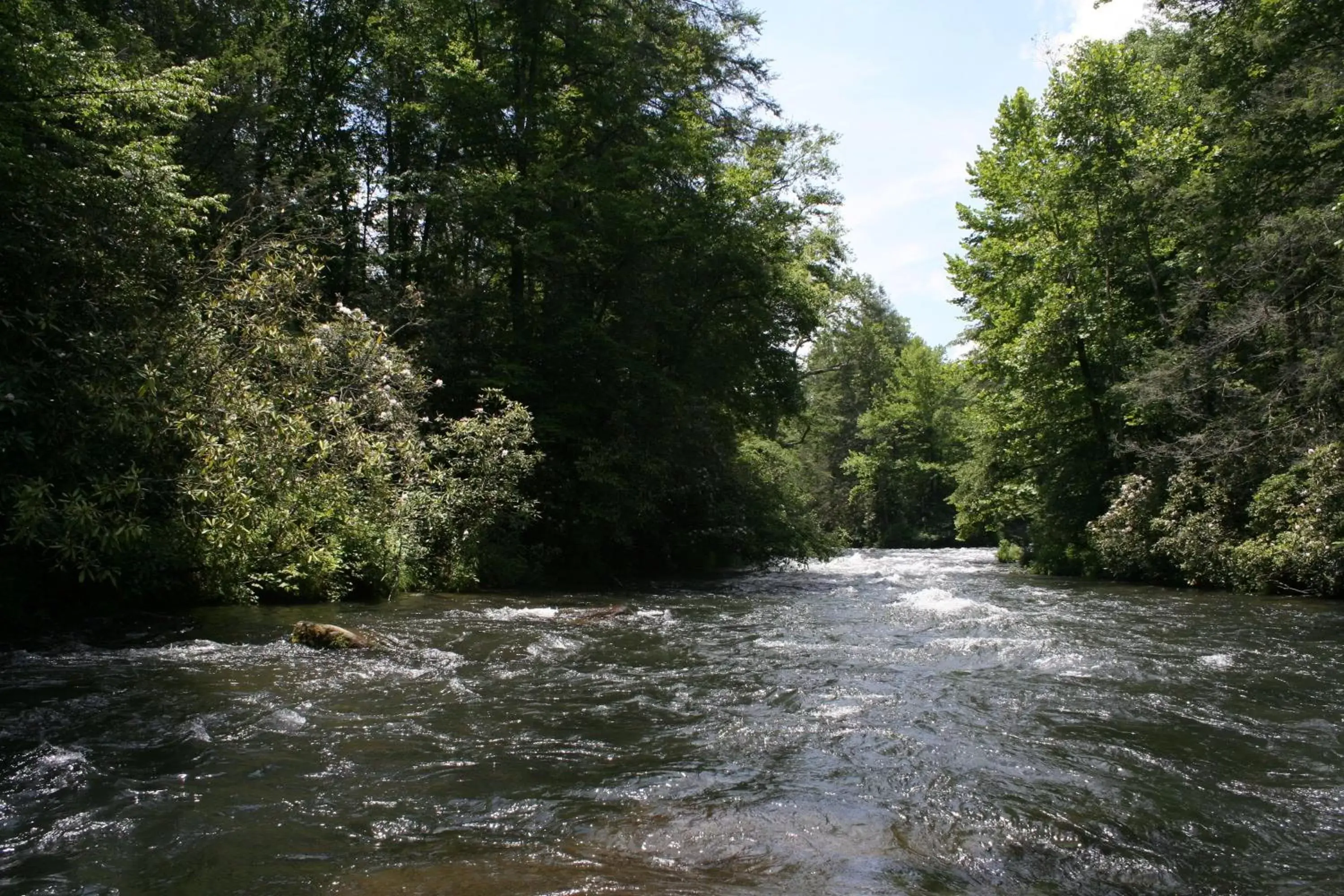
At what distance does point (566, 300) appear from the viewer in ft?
72.7

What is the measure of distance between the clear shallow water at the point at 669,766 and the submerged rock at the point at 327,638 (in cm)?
25

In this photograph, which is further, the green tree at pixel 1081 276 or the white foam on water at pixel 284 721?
the green tree at pixel 1081 276

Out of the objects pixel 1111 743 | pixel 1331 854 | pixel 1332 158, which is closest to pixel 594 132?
pixel 1332 158

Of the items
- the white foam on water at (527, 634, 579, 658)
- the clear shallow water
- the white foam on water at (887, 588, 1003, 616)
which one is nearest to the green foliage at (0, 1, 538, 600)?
the clear shallow water

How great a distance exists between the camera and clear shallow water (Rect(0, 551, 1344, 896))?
169 inches

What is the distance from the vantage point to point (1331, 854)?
4555 millimetres

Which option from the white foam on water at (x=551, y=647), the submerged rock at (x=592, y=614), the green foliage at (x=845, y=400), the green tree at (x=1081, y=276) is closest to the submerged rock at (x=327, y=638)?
the white foam on water at (x=551, y=647)

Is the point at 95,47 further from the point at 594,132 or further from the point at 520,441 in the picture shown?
the point at 594,132

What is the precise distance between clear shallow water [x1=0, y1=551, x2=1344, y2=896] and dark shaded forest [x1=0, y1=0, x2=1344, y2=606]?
2.50 m

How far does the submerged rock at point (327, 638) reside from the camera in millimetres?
9539

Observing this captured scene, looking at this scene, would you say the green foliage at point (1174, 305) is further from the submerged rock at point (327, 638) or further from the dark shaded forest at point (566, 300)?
the submerged rock at point (327, 638)

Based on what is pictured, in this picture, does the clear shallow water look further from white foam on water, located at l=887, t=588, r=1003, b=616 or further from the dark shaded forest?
white foam on water, located at l=887, t=588, r=1003, b=616

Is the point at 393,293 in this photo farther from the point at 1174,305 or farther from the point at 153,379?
the point at 1174,305

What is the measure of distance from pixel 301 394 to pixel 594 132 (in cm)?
1495
